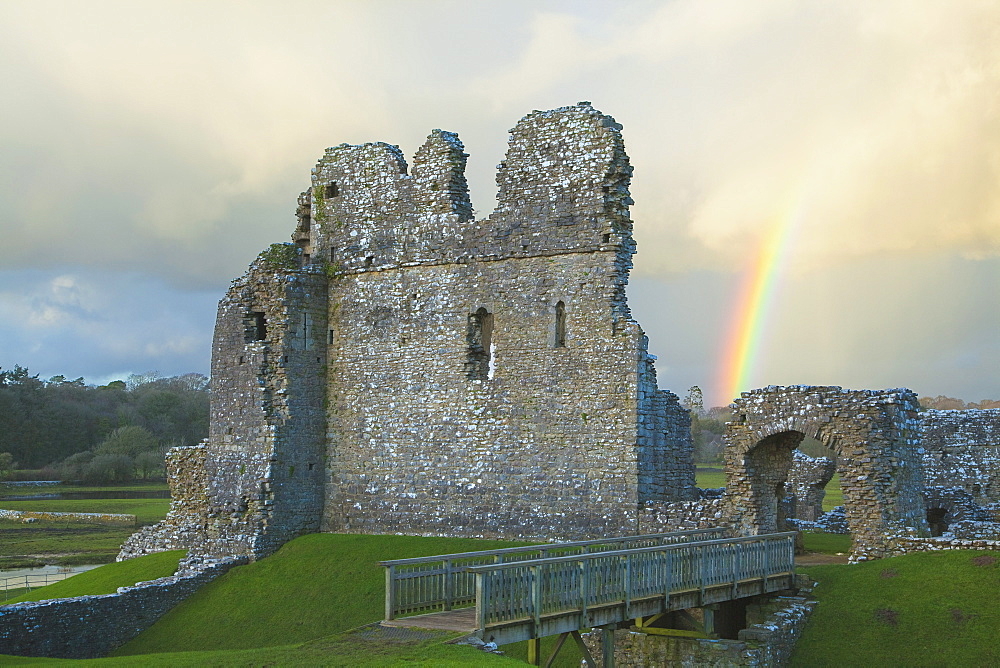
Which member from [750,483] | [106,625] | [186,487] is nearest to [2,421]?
[186,487]

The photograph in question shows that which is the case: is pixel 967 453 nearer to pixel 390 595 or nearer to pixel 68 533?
pixel 390 595

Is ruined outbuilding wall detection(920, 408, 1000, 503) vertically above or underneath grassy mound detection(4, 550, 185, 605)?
above

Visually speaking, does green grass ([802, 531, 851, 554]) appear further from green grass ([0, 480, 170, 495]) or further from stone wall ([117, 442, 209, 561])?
green grass ([0, 480, 170, 495])

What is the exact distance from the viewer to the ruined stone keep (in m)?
23.8

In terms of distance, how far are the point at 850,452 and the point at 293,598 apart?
1256 centimetres

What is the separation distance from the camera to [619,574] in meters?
16.4

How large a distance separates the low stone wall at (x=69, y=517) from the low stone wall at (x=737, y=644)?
4500 cm

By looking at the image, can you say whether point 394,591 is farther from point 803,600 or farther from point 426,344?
point 426,344

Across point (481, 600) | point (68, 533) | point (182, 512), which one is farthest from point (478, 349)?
point (68, 533)

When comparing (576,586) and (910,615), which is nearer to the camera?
(576,586)

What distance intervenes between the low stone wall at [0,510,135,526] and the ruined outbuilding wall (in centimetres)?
4237

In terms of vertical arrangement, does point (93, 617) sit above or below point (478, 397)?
below

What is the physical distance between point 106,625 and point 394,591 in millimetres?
11369

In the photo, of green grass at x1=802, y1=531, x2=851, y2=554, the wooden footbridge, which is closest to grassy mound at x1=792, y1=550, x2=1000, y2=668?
the wooden footbridge
